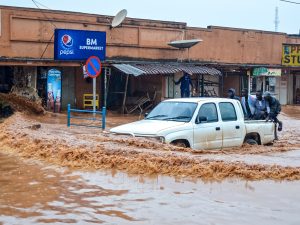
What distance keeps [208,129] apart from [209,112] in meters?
0.53

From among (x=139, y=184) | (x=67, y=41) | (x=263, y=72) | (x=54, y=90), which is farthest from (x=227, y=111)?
(x=263, y=72)

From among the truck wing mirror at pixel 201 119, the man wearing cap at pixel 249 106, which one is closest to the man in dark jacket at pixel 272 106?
the man wearing cap at pixel 249 106

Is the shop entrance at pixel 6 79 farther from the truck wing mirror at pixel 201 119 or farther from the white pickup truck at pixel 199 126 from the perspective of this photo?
Result: the truck wing mirror at pixel 201 119

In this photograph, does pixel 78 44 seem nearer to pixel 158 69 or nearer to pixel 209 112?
pixel 158 69

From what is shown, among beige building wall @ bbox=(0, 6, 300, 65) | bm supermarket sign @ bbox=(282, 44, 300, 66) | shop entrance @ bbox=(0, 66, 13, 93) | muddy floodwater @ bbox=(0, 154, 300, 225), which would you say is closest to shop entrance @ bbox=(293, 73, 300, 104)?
bm supermarket sign @ bbox=(282, 44, 300, 66)

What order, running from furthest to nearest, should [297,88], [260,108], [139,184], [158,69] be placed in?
[297,88], [158,69], [260,108], [139,184]

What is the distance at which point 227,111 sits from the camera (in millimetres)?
12945

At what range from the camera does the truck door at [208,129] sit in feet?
39.1

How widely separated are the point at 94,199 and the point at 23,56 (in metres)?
16.5

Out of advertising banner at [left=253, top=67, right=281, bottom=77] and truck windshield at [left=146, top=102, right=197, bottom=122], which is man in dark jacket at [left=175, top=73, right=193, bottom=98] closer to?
advertising banner at [left=253, top=67, right=281, bottom=77]

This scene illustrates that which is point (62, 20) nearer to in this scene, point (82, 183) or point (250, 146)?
point (250, 146)

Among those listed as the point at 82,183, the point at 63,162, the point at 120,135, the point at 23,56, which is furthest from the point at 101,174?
the point at 23,56

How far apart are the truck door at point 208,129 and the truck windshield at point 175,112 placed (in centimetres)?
22

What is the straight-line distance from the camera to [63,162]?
10547 mm
